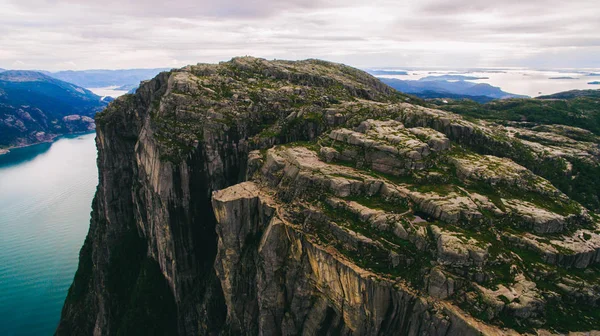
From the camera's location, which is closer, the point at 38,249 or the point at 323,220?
the point at 323,220

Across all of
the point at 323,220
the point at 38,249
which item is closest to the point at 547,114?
the point at 323,220

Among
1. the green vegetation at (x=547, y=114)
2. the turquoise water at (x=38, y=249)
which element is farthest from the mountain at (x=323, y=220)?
the green vegetation at (x=547, y=114)

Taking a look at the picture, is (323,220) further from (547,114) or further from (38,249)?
(547,114)

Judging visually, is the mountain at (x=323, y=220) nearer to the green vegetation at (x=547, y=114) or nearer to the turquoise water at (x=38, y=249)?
the turquoise water at (x=38, y=249)

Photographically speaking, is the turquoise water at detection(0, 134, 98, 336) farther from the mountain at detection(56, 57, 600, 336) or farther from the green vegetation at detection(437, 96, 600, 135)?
the green vegetation at detection(437, 96, 600, 135)

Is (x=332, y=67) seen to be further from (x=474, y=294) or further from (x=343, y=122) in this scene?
(x=474, y=294)

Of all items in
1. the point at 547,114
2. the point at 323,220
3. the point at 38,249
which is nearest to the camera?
the point at 323,220

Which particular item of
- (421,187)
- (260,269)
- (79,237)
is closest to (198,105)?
(260,269)
